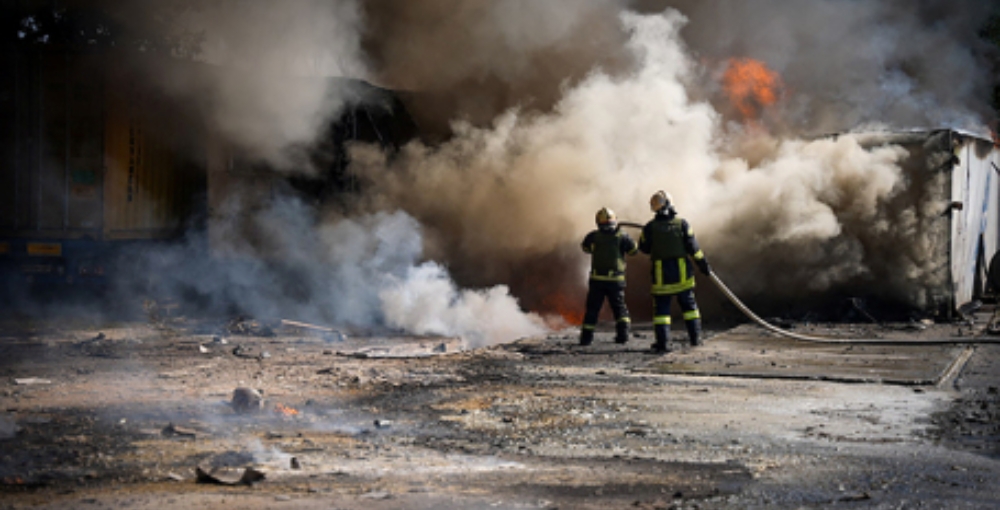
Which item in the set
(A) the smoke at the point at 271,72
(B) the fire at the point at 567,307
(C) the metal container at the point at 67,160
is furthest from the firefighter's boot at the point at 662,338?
(C) the metal container at the point at 67,160

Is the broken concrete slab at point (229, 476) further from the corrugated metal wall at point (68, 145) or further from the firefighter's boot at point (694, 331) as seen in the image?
the corrugated metal wall at point (68, 145)

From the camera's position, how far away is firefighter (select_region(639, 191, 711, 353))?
9.13 metres

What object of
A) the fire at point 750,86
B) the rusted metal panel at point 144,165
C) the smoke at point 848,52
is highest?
the smoke at point 848,52

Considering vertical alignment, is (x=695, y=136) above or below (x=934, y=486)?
above

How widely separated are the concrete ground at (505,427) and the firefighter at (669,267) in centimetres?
43

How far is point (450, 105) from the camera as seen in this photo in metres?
14.5

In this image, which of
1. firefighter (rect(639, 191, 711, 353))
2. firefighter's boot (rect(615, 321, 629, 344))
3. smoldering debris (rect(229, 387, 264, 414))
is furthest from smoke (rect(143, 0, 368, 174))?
smoldering debris (rect(229, 387, 264, 414))

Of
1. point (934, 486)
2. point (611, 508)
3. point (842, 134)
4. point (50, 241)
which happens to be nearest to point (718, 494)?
point (611, 508)

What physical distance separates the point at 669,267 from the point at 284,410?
15.1 ft

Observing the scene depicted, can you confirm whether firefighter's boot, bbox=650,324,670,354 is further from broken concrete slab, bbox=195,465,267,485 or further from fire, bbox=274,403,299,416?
broken concrete slab, bbox=195,465,267,485

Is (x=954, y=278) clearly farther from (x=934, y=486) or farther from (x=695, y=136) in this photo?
(x=934, y=486)

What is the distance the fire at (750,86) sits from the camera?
13797 millimetres

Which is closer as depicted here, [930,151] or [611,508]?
[611,508]

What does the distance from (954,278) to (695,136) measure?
3.74 meters
